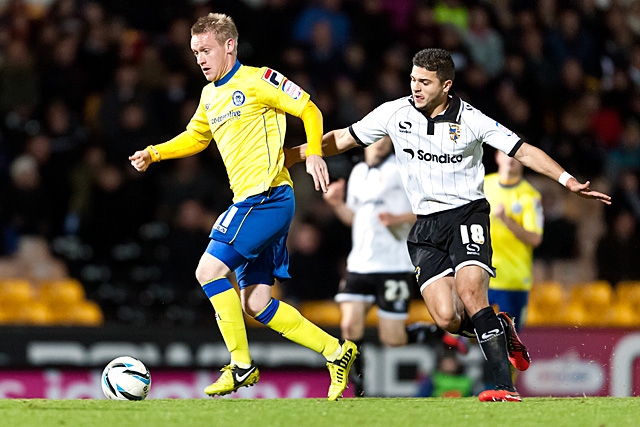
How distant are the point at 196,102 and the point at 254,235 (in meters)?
5.89

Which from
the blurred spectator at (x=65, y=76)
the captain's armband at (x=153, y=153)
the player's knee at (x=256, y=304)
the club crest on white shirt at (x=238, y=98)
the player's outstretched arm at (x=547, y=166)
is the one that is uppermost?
the blurred spectator at (x=65, y=76)

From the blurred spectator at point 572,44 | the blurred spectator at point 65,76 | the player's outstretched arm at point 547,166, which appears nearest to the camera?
the player's outstretched arm at point 547,166

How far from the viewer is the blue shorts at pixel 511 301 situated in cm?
902

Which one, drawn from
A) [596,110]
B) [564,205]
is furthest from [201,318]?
[596,110]

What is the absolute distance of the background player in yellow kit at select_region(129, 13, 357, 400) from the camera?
260 inches

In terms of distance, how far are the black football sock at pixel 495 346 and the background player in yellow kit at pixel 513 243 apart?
246 cm

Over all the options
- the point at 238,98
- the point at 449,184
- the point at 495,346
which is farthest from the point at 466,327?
the point at 238,98

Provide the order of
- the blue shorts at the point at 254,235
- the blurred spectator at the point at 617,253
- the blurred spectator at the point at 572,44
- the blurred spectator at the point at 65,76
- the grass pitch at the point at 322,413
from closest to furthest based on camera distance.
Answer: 1. the grass pitch at the point at 322,413
2. the blue shorts at the point at 254,235
3. the blurred spectator at the point at 65,76
4. the blurred spectator at the point at 617,253
5. the blurred spectator at the point at 572,44

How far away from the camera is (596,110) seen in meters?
14.3

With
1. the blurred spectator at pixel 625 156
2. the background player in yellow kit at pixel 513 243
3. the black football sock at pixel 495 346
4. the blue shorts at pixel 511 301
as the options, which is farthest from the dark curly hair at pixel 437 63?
the blurred spectator at pixel 625 156

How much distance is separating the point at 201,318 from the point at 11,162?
2.63m

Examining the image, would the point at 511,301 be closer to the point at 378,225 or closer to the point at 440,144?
the point at 378,225

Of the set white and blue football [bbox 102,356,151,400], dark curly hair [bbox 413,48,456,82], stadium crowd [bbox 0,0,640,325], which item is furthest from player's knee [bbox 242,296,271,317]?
stadium crowd [bbox 0,0,640,325]

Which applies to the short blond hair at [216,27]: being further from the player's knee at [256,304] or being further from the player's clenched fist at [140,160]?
the player's knee at [256,304]
